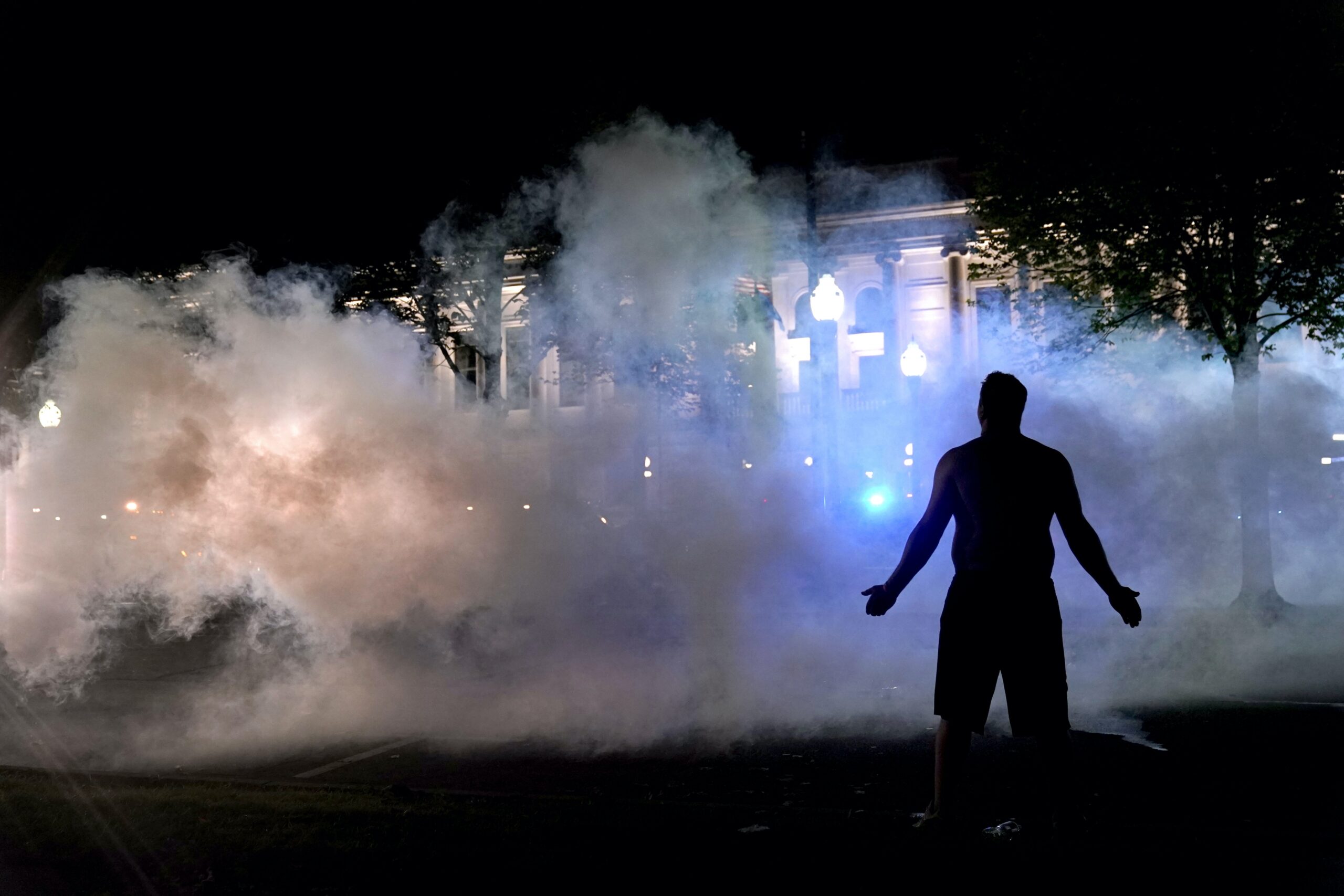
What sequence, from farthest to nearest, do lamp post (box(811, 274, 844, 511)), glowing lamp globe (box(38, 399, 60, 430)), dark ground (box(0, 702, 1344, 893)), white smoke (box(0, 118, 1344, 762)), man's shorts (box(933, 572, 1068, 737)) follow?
lamp post (box(811, 274, 844, 511))
glowing lamp globe (box(38, 399, 60, 430))
white smoke (box(0, 118, 1344, 762))
man's shorts (box(933, 572, 1068, 737))
dark ground (box(0, 702, 1344, 893))

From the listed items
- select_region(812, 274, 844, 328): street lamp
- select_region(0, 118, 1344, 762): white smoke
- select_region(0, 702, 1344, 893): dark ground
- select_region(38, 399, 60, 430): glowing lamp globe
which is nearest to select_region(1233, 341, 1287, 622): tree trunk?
select_region(0, 118, 1344, 762): white smoke

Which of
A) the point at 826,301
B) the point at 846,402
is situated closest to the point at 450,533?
the point at 826,301

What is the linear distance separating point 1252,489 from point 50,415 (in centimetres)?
1260

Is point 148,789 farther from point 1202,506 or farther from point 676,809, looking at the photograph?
point 1202,506

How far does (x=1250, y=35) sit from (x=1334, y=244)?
2.66 m

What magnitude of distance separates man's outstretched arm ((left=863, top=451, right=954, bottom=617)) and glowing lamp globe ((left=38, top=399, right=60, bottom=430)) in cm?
801

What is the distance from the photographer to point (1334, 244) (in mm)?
12727

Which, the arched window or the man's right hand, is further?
the arched window

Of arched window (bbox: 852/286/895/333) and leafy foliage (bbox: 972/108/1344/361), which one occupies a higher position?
arched window (bbox: 852/286/895/333)

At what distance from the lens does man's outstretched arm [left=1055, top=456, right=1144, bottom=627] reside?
399 centimetres

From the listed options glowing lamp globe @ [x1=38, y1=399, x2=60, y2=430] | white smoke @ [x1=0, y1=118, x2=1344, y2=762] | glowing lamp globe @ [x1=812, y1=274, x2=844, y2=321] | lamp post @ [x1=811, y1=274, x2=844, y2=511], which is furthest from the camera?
glowing lamp globe @ [x1=812, y1=274, x2=844, y2=321]

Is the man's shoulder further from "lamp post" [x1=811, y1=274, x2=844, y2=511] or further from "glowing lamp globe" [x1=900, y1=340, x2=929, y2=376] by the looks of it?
"glowing lamp globe" [x1=900, y1=340, x2=929, y2=376]

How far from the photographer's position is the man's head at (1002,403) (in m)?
4.08

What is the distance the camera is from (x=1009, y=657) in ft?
12.7
